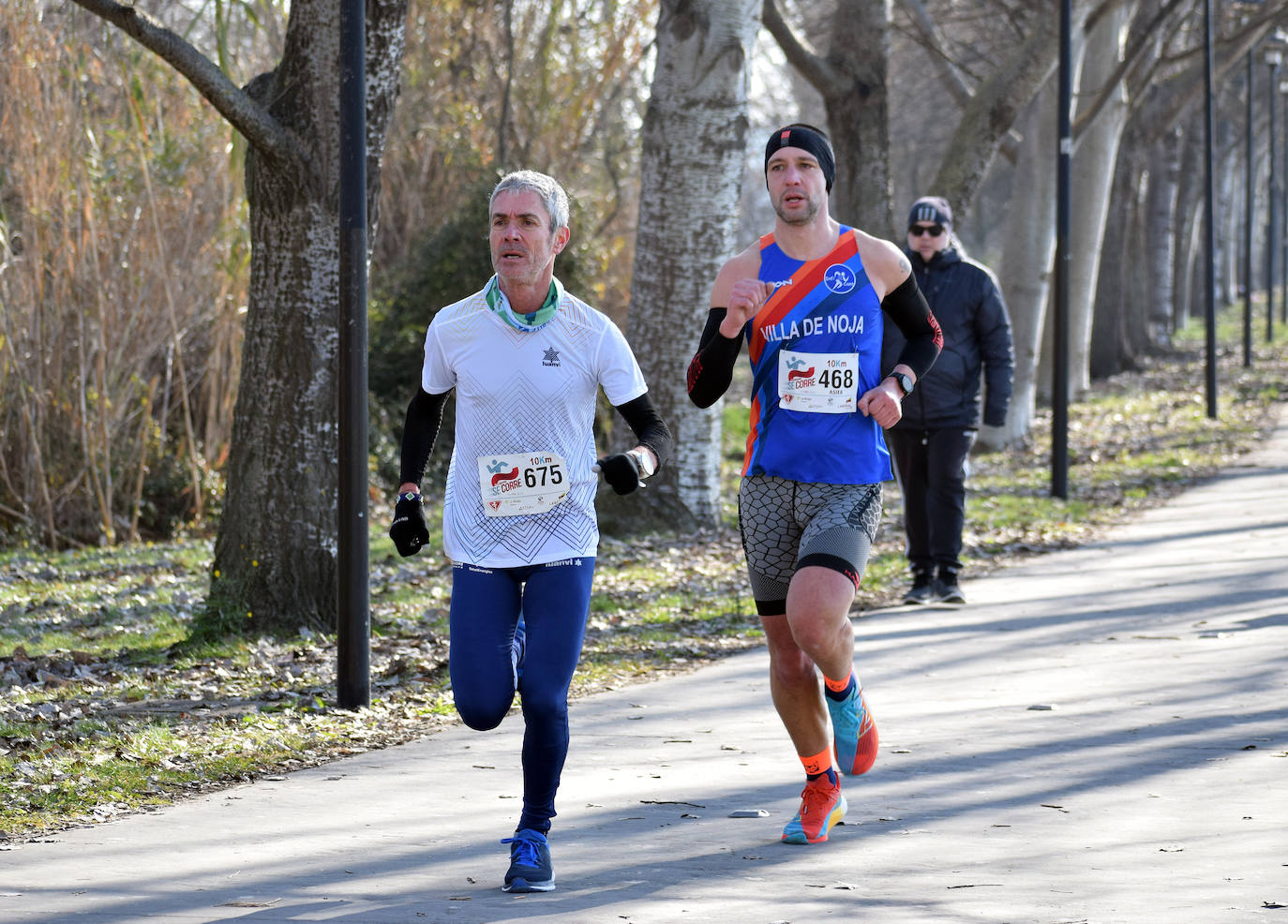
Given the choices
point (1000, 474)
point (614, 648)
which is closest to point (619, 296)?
point (1000, 474)

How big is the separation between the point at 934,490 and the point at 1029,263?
10.6 meters

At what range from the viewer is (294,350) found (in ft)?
28.3

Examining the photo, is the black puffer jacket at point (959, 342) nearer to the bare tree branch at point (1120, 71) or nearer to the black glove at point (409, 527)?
the black glove at point (409, 527)

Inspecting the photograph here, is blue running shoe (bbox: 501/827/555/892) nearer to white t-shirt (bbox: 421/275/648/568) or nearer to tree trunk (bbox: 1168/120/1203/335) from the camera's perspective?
white t-shirt (bbox: 421/275/648/568)

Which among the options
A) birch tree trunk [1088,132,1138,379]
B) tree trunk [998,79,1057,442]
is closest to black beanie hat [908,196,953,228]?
tree trunk [998,79,1057,442]

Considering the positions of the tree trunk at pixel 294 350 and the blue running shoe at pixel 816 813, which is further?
the tree trunk at pixel 294 350

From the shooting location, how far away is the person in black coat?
995cm

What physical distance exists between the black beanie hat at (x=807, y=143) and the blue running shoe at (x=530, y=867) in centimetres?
205

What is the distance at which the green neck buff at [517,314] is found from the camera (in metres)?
4.93

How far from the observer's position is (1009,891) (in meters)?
4.69

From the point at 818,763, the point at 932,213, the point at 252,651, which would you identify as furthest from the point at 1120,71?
the point at 818,763

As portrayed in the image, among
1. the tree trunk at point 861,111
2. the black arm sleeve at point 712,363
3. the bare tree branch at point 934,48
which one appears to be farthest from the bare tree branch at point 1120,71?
the black arm sleeve at point 712,363

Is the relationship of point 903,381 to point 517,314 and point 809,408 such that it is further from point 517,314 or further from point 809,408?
point 517,314

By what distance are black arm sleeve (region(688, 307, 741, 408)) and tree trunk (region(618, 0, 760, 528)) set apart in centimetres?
734
